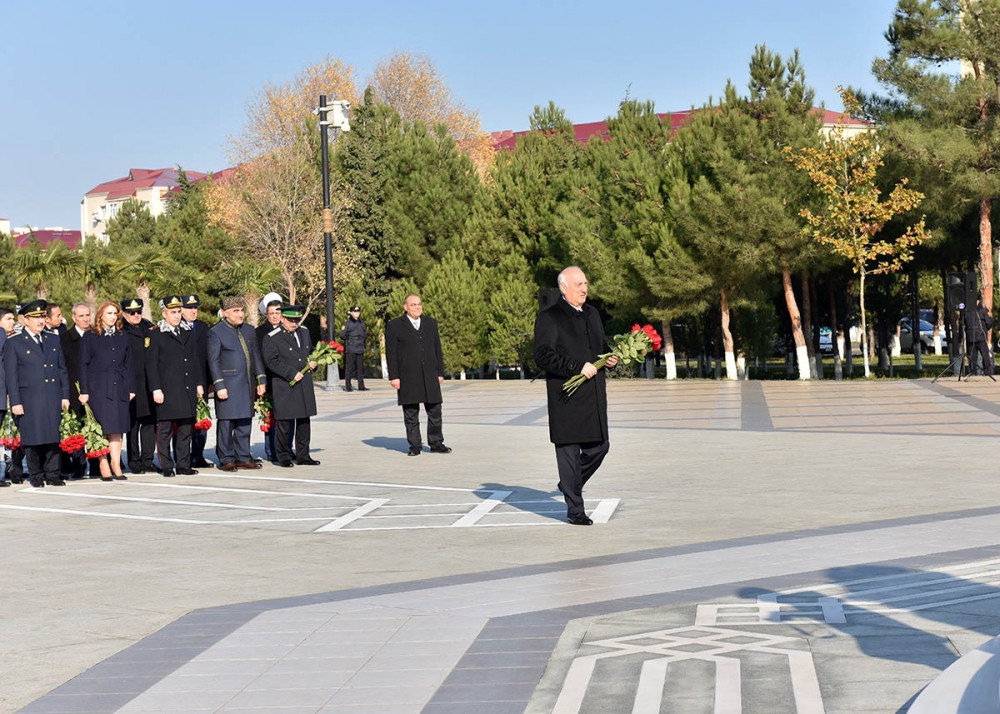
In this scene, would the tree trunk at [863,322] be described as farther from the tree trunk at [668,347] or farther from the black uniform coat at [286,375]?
the black uniform coat at [286,375]

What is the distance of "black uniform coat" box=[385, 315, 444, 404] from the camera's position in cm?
1602

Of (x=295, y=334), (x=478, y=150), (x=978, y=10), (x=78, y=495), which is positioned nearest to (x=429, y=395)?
(x=295, y=334)

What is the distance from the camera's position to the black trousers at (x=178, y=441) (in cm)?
1492

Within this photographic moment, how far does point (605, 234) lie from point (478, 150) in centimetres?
3403

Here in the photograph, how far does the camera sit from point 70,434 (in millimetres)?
14281

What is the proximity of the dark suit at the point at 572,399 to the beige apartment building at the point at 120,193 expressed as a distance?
138358 millimetres

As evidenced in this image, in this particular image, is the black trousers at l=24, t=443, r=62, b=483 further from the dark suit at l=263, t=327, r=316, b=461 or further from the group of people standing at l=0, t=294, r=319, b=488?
the dark suit at l=263, t=327, r=316, b=461

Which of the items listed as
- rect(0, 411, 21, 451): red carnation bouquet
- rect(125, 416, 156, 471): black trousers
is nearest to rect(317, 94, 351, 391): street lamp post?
rect(125, 416, 156, 471): black trousers

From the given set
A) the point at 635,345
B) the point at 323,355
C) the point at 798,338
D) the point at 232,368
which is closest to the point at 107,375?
the point at 232,368

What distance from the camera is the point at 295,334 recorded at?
15906 millimetres

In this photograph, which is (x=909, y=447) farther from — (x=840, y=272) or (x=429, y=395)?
(x=840, y=272)

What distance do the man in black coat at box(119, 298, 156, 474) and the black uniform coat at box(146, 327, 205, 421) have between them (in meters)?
0.10

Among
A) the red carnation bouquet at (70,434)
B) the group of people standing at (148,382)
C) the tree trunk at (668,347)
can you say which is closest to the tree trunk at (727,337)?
the tree trunk at (668,347)

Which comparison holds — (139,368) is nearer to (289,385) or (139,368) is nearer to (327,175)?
(289,385)
